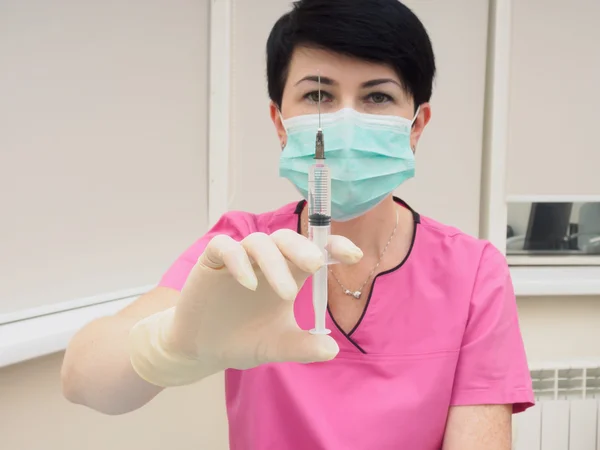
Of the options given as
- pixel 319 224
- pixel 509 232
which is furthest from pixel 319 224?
pixel 509 232

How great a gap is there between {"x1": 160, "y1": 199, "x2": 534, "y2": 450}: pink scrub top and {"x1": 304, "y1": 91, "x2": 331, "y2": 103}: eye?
1.06 ft

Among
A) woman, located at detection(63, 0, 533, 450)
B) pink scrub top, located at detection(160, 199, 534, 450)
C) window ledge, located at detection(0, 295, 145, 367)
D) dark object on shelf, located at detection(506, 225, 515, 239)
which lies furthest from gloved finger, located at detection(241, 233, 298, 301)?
dark object on shelf, located at detection(506, 225, 515, 239)

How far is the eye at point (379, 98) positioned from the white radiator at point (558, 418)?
1.16 m

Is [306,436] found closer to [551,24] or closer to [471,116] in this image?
[471,116]

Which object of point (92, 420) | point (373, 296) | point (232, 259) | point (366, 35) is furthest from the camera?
point (92, 420)

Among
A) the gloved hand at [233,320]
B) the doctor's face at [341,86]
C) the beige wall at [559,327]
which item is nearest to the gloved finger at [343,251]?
the gloved hand at [233,320]

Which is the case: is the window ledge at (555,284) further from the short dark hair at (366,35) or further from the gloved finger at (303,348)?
the gloved finger at (303,348)

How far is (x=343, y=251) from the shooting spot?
54 cm

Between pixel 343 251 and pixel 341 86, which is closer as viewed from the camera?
pixel 343 251

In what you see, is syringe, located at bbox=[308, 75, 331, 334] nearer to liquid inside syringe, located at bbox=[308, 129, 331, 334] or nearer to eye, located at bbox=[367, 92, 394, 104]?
liquid inside syringe, located at bbox=[308, 129, 331, 334]

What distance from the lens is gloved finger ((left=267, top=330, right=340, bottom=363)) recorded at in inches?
Answer: 22.7

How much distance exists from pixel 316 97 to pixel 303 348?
501 mm

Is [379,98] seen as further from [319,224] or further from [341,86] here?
[319,224]

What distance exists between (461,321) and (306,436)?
359mm
